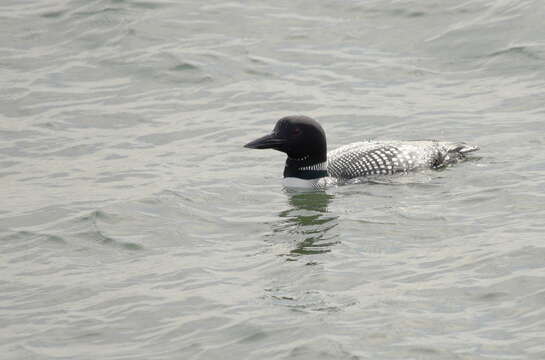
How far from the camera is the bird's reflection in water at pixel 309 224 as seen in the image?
790 centimetres

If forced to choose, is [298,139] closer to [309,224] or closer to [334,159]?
[334,159]

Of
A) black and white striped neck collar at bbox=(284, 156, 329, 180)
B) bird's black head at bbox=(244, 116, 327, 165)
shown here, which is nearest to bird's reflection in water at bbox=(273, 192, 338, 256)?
black and white striped neck collar at bbox=(284, 156, 329, 180)

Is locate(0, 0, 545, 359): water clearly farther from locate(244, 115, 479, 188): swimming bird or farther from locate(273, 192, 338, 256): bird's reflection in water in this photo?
locate(244, 115, 479, 188): swimming bird

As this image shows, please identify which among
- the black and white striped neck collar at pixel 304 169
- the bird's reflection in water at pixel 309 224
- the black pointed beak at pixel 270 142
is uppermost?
the black pointed beak at pixel 270 142

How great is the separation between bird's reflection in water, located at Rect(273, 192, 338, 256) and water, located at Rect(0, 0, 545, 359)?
0.08 feet

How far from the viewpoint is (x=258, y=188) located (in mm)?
9352

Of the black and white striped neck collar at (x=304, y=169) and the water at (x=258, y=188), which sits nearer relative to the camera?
the water at (x=258, y=188)

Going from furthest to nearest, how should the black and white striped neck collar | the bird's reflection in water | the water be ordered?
1. the black and white striped neck collar
2. the bird's reflection in water
3. the water

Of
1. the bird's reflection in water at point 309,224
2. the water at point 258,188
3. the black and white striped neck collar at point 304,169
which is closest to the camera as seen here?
the water at point 258,188

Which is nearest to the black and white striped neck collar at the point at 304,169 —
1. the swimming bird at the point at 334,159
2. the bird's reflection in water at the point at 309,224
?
the swimming bird at the point at 334,159

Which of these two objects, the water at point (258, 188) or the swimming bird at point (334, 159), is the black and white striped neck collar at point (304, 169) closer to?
the swimming bird at point (334, 159)

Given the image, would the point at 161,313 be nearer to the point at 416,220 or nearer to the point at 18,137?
the point at 416,220

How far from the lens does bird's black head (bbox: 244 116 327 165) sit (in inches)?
368

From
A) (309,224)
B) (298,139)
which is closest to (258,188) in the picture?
(298,139)
